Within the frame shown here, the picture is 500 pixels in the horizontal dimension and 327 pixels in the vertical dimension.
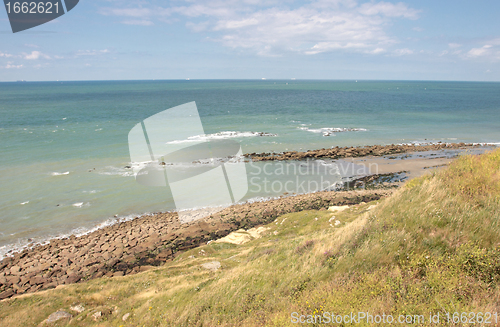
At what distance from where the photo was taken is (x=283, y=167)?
32094mm

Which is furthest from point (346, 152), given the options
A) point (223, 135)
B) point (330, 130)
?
point (223, 135)

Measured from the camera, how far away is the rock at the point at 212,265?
1110 centimetres

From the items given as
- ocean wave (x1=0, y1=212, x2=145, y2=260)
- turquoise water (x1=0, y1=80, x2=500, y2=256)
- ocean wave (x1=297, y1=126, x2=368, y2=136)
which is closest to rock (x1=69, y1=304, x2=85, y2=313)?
ocean wave (x1=0, y1=212, x2=145, y2=260)

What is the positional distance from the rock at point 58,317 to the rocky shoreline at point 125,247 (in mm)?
5467

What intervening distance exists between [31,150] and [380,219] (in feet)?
149

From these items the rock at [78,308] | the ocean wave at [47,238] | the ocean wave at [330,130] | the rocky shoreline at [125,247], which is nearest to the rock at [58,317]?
the rock at [78,308]

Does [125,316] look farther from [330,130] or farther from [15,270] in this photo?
[330,130]

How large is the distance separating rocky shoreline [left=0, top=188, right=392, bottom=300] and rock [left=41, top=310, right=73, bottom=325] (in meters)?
5.47

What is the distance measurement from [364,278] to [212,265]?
22.4 feet

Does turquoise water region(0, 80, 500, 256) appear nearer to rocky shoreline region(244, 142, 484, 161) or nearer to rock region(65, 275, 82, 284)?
rocky shoreline region(244, 142, 484, 161)

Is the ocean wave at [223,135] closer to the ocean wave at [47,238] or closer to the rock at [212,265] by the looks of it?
the ocean wave at [47,238]

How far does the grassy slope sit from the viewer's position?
18.9 feet

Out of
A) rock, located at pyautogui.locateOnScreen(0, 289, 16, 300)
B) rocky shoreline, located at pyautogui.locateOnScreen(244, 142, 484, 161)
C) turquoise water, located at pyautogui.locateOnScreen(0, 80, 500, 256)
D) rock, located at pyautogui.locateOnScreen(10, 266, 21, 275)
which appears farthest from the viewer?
rocky shoreline, located at pyautogui.locateOnScreen(244, 142, 484, 161)

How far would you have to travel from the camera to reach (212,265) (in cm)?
1145
